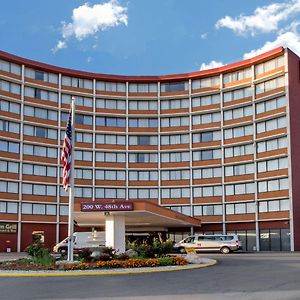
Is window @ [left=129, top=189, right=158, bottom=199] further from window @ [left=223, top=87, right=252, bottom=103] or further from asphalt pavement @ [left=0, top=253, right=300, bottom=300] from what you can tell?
asphalt pavement @ [left=0, top=253, right=300, bottom=300]

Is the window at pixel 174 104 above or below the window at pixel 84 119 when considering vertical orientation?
above

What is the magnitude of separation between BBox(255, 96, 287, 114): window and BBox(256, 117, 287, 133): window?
4.69ft

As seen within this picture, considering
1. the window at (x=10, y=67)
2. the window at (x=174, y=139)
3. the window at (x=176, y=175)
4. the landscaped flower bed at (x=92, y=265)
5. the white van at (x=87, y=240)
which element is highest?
the window at (x=10, y=67)

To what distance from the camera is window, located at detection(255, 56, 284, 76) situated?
66.0 meters

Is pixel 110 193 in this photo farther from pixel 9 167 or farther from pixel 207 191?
pixel 9 167

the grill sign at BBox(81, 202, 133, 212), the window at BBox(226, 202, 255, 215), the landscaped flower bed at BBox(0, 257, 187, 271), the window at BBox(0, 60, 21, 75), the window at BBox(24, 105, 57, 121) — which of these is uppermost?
the window at BBox(0, 60, 21, 75)

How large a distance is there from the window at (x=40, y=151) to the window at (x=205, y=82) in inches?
775

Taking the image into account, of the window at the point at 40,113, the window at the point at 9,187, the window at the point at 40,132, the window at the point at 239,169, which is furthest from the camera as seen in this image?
the window at the point at 40,113

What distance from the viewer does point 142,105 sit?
75938 millimetres

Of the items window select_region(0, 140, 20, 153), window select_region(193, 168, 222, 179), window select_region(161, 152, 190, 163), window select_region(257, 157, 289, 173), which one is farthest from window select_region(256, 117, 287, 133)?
window select_region(0, 140, 20, 153)

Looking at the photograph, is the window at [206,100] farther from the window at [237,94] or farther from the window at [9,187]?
the window at [9,187]

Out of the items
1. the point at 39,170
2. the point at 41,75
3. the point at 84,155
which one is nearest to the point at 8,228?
the point at 39,170

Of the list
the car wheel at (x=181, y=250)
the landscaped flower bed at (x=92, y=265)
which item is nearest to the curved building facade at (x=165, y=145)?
the car wheel at (x=181, y=250)

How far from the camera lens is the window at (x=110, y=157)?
2913 inches
